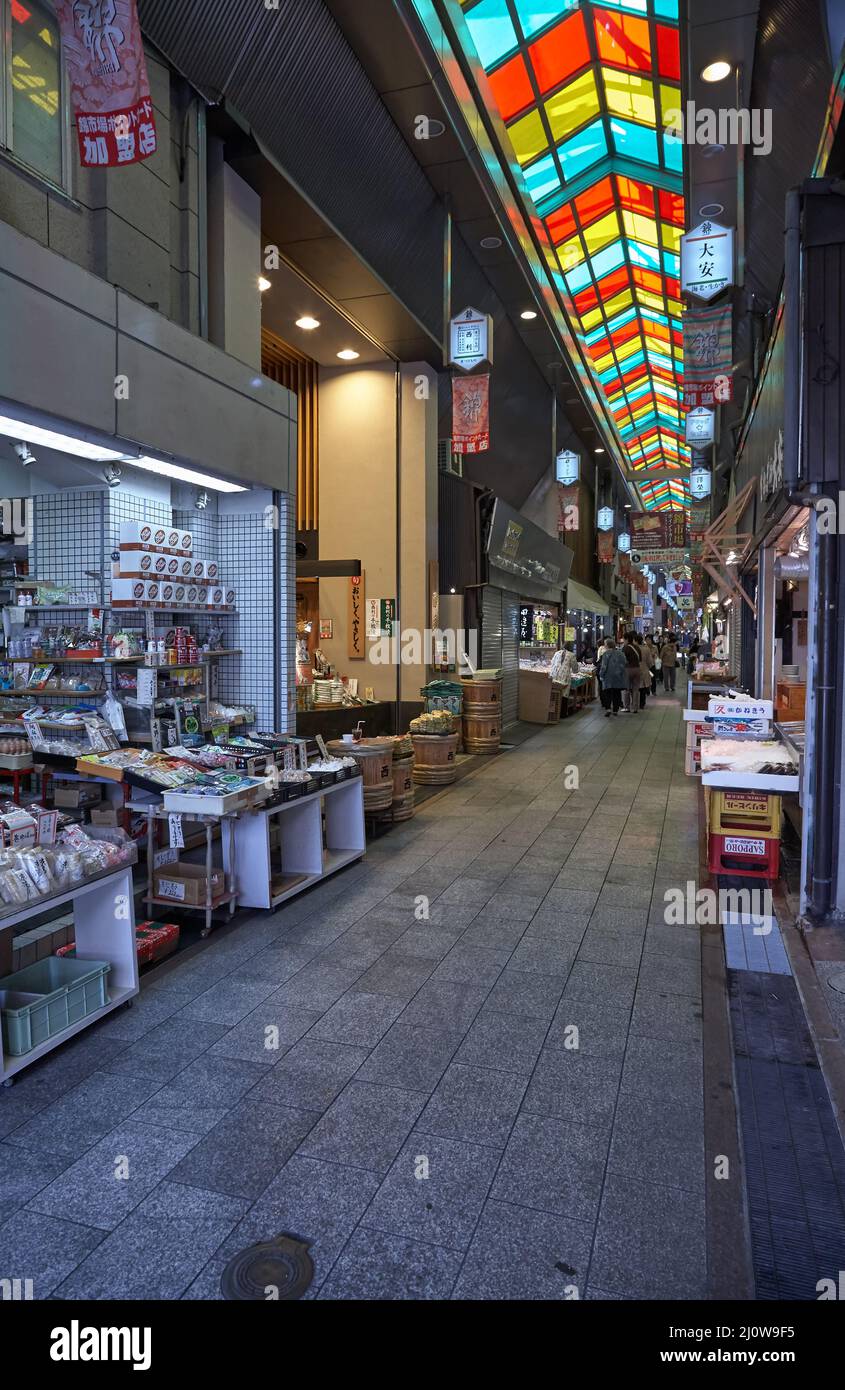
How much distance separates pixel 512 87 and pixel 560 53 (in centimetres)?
68

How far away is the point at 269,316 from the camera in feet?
31.7

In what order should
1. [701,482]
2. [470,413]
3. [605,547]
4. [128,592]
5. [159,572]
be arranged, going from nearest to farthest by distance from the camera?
[128,592]
[159,572]
[470,413]
[701,482]
[605,547]

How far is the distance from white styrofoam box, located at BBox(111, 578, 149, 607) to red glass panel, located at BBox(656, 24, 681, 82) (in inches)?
337

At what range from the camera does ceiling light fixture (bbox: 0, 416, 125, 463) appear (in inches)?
184

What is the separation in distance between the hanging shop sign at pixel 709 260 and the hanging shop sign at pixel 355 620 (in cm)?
558

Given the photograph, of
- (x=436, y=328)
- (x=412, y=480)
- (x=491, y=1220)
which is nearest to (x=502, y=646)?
(x=412, y=480)

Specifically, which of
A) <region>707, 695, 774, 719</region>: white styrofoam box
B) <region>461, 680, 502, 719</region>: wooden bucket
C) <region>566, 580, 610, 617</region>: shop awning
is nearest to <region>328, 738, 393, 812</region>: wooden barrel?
<region>707, 695, 774, 719</region>: white styrofoam box

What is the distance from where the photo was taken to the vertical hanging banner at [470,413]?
1062 cm

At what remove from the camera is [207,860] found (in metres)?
4.95

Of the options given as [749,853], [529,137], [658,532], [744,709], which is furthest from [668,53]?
[658,532]

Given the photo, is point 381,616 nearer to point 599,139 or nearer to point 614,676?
point 599,139

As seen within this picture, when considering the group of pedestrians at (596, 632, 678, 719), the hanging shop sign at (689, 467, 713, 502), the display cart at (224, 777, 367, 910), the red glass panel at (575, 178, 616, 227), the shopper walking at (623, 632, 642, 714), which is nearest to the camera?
the display cart at (224, 777, 367, 910)

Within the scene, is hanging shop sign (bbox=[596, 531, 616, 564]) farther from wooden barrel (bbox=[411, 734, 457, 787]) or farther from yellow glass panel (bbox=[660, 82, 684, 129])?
wooden barrel (bbox=[411, 734, 457, 787])

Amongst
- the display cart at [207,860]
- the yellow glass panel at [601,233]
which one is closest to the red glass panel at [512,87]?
the yellow glass panel at [601,233]
